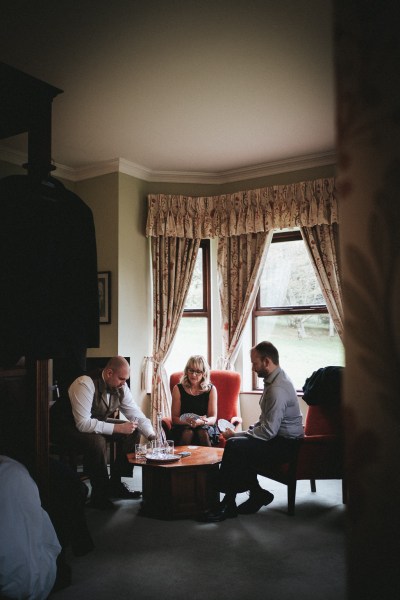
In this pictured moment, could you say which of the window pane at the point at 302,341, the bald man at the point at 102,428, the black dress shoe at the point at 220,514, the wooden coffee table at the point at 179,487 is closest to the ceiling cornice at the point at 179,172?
the window pane at the point at 302,341

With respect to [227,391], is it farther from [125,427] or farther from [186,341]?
[125,427]

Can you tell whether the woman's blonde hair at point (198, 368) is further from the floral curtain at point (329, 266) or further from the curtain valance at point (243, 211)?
the curtain valance at point (243, 211)

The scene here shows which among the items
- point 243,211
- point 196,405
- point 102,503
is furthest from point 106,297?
point 102,503

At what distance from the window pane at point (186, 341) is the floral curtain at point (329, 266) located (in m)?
1.47

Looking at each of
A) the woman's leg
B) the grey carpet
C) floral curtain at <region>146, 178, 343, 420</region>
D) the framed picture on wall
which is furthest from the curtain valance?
the grey carpet

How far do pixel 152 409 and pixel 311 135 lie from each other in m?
3.21

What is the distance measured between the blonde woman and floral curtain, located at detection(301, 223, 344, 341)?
139 centimetres

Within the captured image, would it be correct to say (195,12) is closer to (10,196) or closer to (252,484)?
(10,196)

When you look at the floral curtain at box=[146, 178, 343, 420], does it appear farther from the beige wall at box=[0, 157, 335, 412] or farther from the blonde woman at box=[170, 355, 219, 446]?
the blonde woman at box=[170, 355, 219, 446]

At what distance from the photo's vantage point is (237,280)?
220 inches

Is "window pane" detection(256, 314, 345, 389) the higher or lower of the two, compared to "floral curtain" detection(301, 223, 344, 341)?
lower

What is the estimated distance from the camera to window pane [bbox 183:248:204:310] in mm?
5945

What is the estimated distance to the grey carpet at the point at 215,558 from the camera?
2.58m

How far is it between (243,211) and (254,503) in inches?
118
